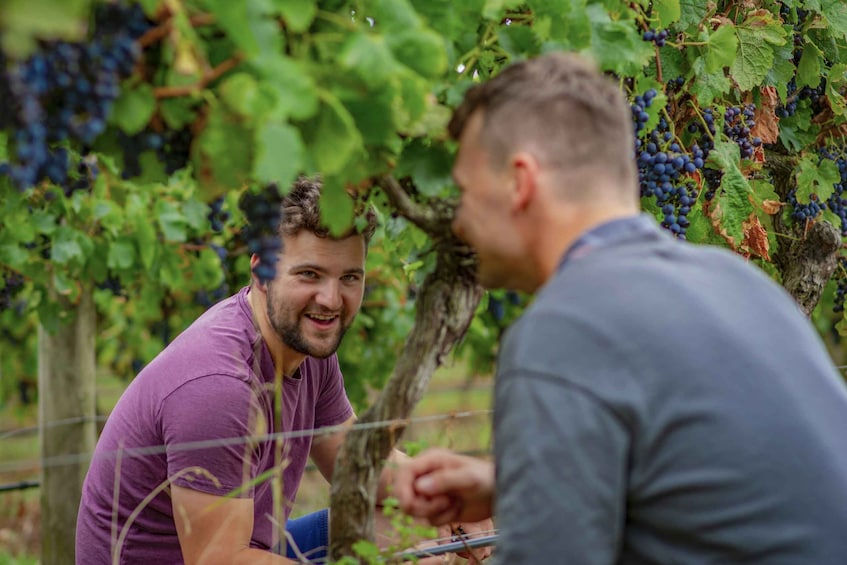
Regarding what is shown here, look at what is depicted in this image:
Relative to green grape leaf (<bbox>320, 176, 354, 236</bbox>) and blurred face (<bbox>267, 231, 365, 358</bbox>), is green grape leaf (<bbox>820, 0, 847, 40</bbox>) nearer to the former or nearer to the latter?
blurred face (<bbox>267, 231, 365, 358</bbox>)

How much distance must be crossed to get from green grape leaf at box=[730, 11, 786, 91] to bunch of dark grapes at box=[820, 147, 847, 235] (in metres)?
0.72

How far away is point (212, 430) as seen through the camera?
8.83 ft

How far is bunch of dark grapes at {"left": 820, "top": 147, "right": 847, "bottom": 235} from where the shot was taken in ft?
12.0

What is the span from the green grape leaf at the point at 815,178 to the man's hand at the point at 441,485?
2.06m

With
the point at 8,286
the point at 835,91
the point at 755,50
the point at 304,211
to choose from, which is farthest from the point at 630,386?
the point at 8,286

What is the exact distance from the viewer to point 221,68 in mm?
1644

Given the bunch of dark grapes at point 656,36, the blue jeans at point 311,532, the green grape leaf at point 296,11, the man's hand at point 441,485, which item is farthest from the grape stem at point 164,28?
the blue jeans at point 311,532

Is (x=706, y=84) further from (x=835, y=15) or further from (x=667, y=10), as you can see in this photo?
(x=835, y=15)

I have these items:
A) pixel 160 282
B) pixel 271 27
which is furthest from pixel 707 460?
pixel 160 282

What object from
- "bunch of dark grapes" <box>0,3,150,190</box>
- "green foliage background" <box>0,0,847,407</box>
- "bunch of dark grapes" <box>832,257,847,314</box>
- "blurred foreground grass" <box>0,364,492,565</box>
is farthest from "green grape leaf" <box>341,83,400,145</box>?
"blurred foreground grass" <box>0,364,492,565</box>

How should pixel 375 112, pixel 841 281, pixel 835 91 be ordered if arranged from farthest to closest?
pixel 841 281 < pixel 835 91 < pixel 375 112

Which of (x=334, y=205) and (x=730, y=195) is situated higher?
(x=334, y=205)

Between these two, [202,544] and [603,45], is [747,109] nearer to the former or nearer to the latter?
[603,45]

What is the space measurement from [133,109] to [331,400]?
199 cm
